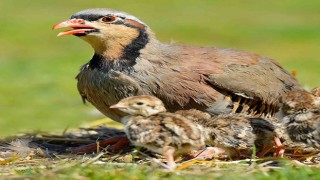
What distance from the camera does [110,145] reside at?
34.6 feet

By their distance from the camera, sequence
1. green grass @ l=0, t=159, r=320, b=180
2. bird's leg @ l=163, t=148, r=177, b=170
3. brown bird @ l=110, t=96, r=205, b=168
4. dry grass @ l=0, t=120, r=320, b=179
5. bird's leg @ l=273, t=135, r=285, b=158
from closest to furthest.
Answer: green grass @ l=0, t=159, r=320, b=180 < dry grass @ l=0, t=120, r=320, b=179 < bird's leg @ l=163, t=148, r=177, b=170 < brown bird @ l=110, t=96, r=205, b=168 < bird's leg @ l=273, t=135, r=285, b=158

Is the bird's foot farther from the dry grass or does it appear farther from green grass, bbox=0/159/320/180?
green grass, bbox=0/159/320/180

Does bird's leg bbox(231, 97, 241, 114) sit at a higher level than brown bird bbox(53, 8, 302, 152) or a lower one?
lower

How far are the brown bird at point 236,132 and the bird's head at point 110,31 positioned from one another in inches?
48.9

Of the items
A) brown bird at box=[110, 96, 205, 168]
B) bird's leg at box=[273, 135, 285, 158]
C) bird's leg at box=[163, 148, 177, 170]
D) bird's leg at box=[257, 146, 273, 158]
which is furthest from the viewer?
bird's leg at box=[257, 146, 273, 158]

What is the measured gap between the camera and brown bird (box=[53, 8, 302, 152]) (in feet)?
32.1

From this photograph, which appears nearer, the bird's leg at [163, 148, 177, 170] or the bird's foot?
the bird's leg at [163, 148, 177, 170]

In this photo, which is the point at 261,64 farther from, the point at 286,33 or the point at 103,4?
the point at 103,4

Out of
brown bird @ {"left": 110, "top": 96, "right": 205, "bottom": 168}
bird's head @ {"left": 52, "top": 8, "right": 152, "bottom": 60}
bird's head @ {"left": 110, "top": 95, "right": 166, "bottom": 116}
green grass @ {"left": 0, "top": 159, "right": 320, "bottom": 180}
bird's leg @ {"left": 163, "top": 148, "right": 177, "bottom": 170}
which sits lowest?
green grass @ {"left": 0, "top": 159, "right": 320, "bottom": 180}

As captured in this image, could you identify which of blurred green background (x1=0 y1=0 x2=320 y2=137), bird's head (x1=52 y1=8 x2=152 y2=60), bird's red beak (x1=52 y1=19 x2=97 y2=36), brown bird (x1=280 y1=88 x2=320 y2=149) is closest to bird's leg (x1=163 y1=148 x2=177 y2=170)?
brown bird (x1=280 y1=88 x2=320 y2=149)

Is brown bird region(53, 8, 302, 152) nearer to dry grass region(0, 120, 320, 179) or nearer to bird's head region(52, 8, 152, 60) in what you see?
bird's head region(52, 8, 152, 60)

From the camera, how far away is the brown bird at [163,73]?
9789 millimetres

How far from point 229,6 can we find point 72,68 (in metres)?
14.0

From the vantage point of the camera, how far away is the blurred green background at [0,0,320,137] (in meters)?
17.2
